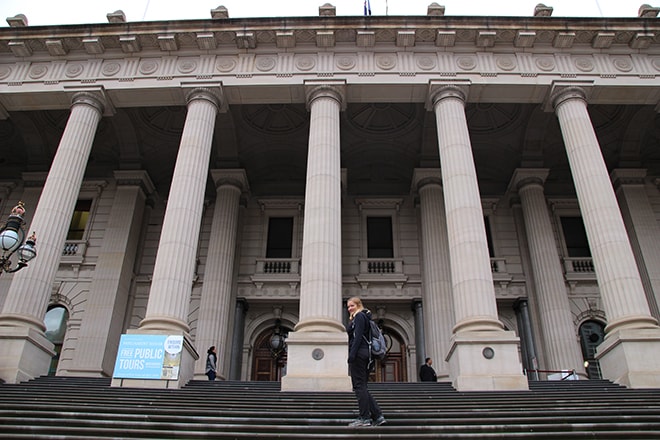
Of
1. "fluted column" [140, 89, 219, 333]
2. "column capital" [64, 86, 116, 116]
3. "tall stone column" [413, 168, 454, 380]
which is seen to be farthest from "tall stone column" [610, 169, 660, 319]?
"column capital" [64, 86, 116, 116]

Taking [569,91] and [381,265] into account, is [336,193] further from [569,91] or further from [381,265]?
[569,91]

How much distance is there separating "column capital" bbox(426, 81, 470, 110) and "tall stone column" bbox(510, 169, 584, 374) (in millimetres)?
6424

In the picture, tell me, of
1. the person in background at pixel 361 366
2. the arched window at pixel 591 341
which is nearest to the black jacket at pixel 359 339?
the person in background at pixel 361 366

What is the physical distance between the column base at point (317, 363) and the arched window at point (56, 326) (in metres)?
12.1

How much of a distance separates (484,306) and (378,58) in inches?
369

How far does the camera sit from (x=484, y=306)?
14.1 metres

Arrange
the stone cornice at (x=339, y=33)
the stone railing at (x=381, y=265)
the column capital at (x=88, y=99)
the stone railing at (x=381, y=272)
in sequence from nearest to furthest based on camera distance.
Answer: the column capital at (x=88, y=99), the stone cornice at (x=339, y=33), the stone railing at (x=381, y=272), the stone railing at (x=381, y=265)

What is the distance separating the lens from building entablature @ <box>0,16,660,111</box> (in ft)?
59.8

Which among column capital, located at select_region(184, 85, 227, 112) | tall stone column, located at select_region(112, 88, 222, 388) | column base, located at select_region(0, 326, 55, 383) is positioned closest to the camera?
column base, located at select_region(0, 326, 55, 383)

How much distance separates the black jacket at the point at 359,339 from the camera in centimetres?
768

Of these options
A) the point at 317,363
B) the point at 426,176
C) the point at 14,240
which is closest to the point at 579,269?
the point at 426,176

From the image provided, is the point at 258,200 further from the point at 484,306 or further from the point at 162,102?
the point at 484,306

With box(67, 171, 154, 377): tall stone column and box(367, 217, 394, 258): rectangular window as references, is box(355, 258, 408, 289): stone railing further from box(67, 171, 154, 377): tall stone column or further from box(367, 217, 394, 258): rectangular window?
box(67, 171, 154, 377): tall stone column

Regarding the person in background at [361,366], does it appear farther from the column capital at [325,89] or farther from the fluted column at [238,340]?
the fluted column at [238,340]
